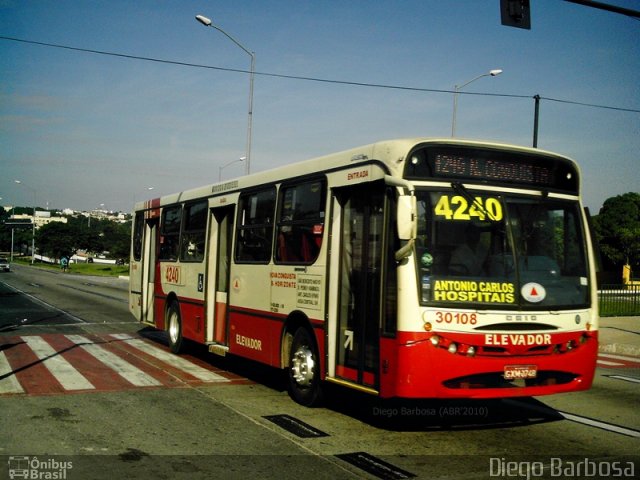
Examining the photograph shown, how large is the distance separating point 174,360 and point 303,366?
4.90m

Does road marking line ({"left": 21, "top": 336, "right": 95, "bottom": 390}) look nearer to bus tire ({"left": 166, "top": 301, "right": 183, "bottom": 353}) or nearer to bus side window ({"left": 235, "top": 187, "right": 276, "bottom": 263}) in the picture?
bus tire ({"left": 166, "top": 301, "right": 183, "bottom": 353})

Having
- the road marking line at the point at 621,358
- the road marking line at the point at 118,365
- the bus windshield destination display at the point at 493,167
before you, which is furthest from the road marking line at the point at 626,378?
the road marking line at the point at 118,365

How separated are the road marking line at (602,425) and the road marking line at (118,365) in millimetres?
5912

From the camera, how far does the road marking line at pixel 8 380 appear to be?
32.9ft

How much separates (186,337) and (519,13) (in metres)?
8.60

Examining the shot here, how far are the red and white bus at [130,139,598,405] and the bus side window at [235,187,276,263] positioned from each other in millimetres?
807

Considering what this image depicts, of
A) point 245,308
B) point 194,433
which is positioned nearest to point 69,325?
point 245,308

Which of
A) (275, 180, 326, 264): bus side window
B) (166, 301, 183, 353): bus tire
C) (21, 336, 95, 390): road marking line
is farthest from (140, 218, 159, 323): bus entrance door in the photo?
(275, 180, 326, 264): bus side window

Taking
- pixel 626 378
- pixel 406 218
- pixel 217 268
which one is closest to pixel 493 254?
pixel 406 218

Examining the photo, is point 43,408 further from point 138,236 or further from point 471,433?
point 138,236

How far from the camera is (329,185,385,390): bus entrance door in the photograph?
812 centimetres

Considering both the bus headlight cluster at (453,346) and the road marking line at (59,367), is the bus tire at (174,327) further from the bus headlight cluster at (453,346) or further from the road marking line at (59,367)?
the bus headlight cluster at (453,346)

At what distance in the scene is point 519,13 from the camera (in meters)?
12.4

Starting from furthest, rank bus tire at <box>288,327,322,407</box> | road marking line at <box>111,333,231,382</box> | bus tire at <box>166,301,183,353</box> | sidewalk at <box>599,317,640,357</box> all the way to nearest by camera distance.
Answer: sidewalk at <box>599,317,640,357</box>, bus tire at <box>166,301,183,353</box>, road marking line at <box>111,333,231,382</box>, bus tire at <box>288,327,322,407</box>
